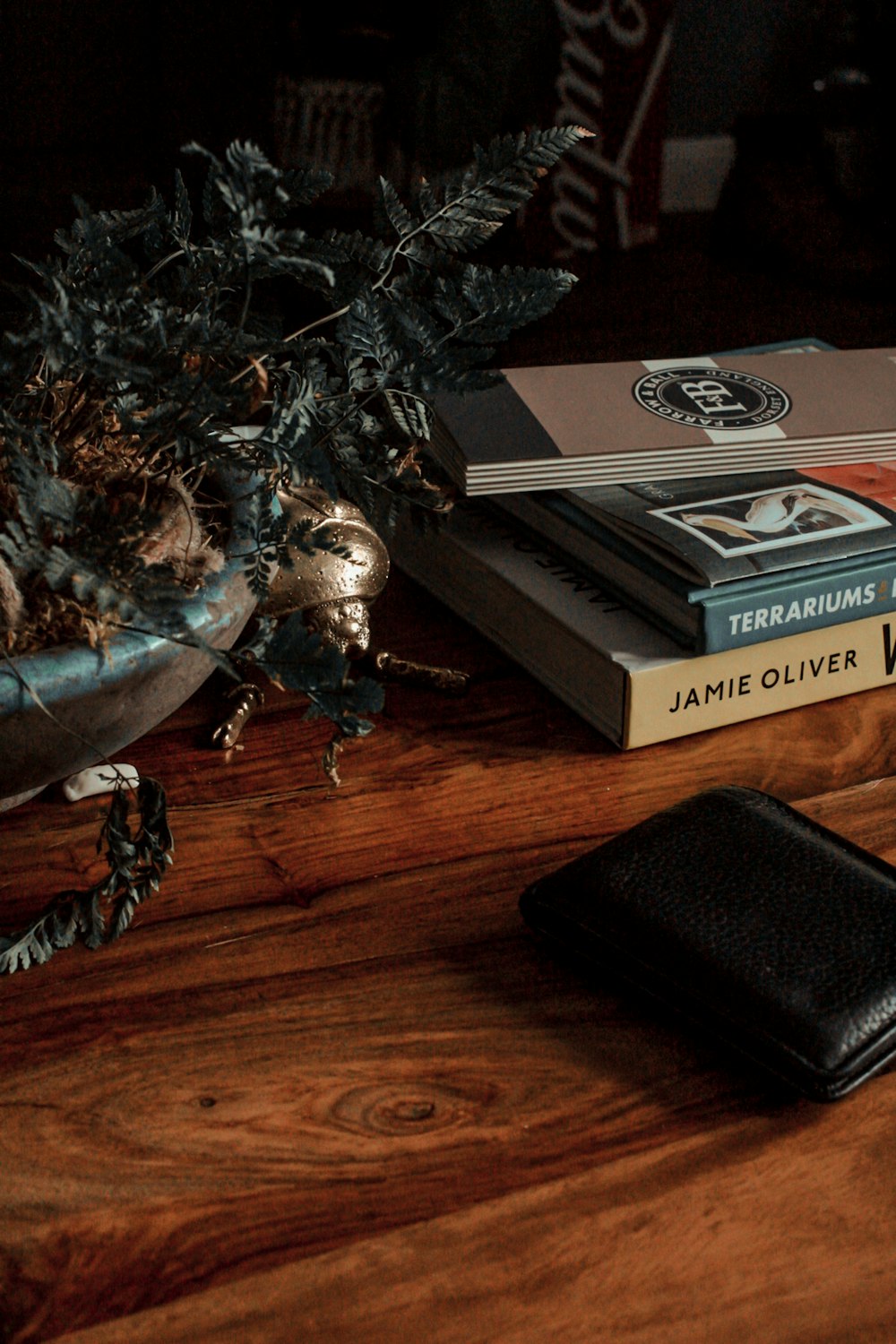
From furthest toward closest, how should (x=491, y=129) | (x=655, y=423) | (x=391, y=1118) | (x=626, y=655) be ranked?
(x=491, y=129)
(x=655, y=423)
(x=626, y=655)
(x=391, y=1118)

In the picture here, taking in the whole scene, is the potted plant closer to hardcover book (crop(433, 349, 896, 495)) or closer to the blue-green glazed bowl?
the blue-green glazed bowl

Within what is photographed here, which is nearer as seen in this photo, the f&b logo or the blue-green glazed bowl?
the blue-green glazed bowl

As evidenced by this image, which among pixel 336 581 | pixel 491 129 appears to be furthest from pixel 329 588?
pixel 491 129

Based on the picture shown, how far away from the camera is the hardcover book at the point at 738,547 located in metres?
0.73

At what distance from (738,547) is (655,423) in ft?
0.45

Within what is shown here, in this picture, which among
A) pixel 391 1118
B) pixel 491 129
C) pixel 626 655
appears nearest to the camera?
pixel 391 1118

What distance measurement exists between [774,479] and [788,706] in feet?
0.49

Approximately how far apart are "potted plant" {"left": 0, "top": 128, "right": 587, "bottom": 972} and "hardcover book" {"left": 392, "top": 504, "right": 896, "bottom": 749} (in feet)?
0.50

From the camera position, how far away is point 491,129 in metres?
2.57

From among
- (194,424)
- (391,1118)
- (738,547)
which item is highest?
(194,424)

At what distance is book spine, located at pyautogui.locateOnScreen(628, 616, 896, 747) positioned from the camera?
73 centimetres

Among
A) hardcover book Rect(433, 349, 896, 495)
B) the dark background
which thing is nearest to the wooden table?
hardcover book Rect(433, 349, 896, 495)

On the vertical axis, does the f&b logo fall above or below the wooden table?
above

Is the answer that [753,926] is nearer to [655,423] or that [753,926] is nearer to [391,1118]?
[391,1118]
